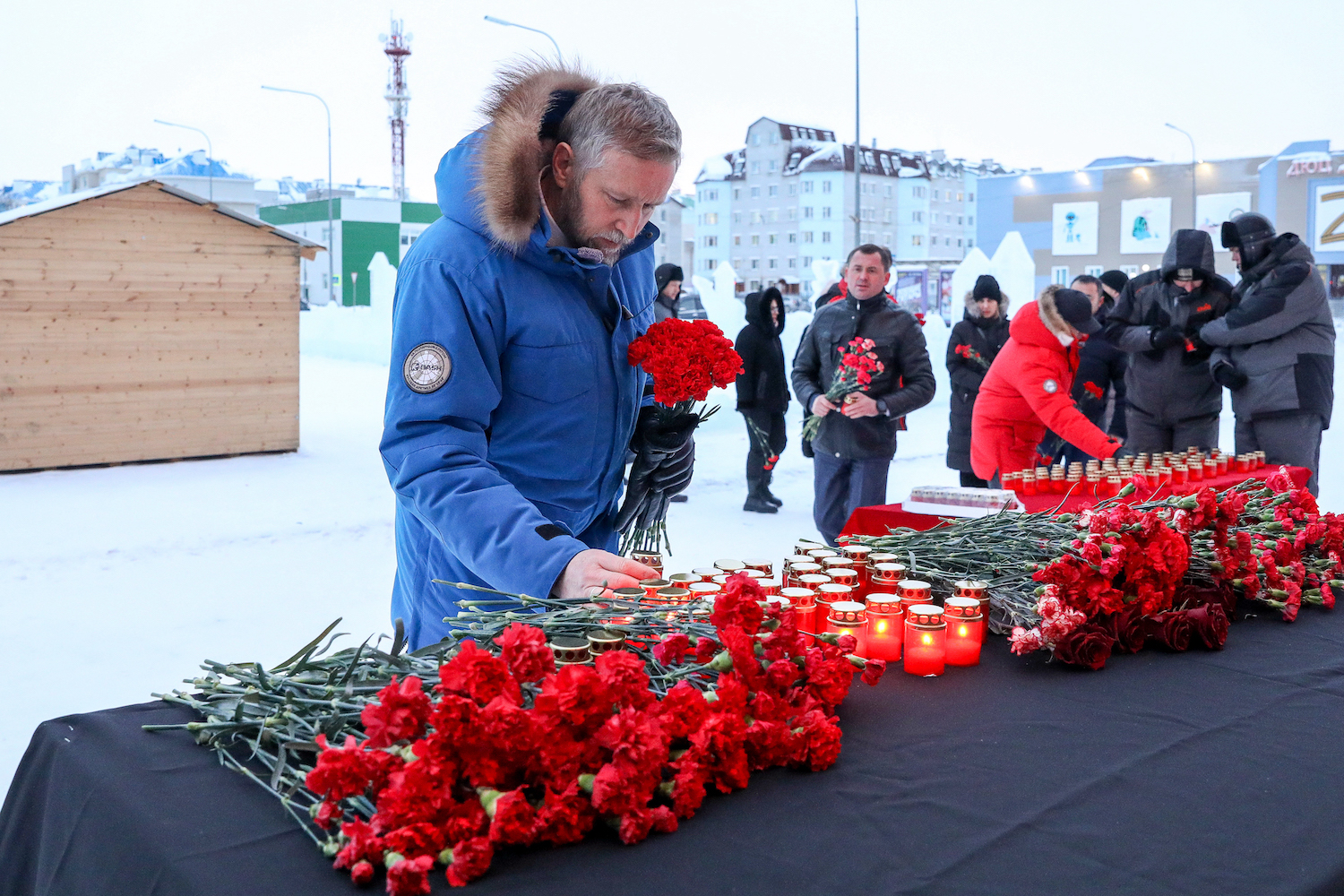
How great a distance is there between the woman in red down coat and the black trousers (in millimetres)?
2919

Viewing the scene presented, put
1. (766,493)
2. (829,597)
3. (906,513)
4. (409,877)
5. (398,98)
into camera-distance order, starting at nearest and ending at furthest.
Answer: (409,877)
(829,597)
(906,513)
(766,493)
(398,98)

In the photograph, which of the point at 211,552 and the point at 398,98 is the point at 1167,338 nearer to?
the point at 211,552

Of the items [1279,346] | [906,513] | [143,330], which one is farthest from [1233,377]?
[143,330]

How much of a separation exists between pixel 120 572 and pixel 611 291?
4783 millimetres

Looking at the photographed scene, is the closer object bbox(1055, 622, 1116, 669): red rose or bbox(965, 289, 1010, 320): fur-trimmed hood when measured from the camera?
bbox(1055, 622, 1116, 669): red rose

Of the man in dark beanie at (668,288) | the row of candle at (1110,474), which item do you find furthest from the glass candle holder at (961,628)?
the man in dark beanie at (668,288)

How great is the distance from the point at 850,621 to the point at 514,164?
0.98 m

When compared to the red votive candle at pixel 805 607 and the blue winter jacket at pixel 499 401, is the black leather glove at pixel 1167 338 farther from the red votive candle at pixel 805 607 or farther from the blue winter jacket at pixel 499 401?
the red votive candle at pixel 805 607

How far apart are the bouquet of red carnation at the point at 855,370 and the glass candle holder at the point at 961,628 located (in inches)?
145

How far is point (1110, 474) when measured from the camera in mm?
3768

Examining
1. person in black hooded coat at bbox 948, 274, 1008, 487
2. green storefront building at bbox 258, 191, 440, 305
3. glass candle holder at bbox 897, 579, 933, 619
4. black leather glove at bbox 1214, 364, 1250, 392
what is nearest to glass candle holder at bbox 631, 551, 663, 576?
glass candle holder at bbox 897, 579, 933, 619

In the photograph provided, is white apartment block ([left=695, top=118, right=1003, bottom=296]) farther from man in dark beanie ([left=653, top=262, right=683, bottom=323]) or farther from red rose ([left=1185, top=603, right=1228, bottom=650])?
red rose ([left=1185, top=603, right=1228, bottom=650])

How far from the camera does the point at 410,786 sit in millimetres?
1021

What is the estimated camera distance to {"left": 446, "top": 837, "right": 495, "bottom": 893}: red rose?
39.1 inches
